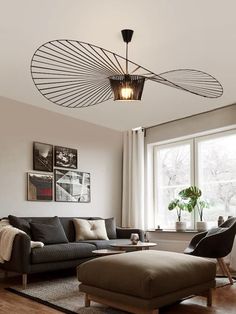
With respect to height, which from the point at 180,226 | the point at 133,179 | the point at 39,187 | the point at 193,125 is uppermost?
the point at 193,125

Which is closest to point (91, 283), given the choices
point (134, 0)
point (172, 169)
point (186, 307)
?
point (186, 307)

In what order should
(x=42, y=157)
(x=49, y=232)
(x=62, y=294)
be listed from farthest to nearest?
1. (x=42, y=157)
2. (x=49, y=232)
3. (x=62, y=294)

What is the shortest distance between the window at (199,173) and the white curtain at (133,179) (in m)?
0.35

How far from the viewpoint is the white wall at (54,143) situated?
512cm

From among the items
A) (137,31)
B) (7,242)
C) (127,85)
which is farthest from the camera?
(7,242)

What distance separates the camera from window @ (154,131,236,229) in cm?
575

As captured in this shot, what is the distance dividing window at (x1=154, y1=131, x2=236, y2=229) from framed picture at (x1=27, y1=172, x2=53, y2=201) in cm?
216

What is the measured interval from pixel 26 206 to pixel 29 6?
306 centimetres

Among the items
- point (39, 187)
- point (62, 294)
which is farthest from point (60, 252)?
point (39, 187)

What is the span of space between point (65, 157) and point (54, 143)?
29 centimetres

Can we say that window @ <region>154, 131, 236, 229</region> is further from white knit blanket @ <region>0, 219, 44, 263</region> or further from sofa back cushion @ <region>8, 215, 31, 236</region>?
white knit blanket @ <region>0, 219, 44, 263</region>

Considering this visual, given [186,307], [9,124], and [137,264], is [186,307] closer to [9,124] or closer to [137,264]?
[137,264]

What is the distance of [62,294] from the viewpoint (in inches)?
146

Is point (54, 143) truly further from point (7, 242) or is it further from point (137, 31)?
point (137, 31)
